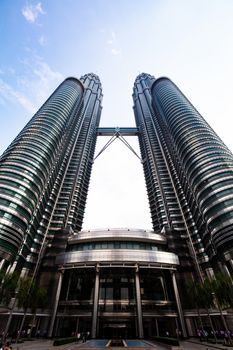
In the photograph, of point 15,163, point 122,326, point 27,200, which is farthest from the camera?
point 15,163

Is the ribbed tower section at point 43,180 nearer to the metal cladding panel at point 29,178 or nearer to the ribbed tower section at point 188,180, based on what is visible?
the metal cladding panel at point 29,178

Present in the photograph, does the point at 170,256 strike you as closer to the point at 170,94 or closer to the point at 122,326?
the point at 122,326

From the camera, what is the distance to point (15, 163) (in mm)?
62719

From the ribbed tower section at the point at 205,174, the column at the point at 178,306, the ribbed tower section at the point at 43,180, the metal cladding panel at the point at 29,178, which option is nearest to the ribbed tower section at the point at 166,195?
the ribbed tower section at the point at 205,174

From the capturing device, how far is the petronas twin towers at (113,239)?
153 feet

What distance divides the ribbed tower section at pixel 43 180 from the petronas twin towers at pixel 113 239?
1.15ft

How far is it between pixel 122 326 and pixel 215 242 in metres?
29.9

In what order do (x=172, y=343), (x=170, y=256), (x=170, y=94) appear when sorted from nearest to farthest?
(x=172, y=343)
(x=170, y=256)
(x=170, y=94)

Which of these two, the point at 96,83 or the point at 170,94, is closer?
the point at 170,94

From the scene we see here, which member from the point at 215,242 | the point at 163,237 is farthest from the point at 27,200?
the point at 215,242

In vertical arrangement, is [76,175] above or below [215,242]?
above

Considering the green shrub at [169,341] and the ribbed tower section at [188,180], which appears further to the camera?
the ribbed tower section at [188,180]

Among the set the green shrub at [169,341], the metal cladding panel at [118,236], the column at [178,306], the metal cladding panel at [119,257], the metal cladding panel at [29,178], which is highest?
the metal cladding panel at [29,178]

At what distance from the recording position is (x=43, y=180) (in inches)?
2670
